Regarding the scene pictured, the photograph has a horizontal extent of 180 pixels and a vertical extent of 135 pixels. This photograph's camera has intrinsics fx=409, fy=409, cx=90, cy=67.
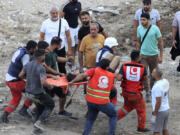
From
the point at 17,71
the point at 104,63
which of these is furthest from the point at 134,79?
the point at 17,71

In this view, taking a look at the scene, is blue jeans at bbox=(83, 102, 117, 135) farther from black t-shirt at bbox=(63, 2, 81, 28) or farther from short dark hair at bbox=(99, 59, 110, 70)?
black t-shirt at bbox=(63, 2, 81, 28)

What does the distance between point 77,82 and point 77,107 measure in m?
1.93

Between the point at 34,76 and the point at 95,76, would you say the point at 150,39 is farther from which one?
the point at 34,76

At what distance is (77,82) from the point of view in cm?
735

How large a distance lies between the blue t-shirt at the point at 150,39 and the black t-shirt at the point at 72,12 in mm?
1995

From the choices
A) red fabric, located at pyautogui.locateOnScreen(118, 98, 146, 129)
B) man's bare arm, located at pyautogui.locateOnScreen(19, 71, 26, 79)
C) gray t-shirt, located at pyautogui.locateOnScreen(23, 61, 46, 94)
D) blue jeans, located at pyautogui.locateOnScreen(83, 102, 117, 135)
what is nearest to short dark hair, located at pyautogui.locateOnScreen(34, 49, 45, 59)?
gray t-shirt, located at pyautogui.locateOnScreen(23, 61, 46, 94)

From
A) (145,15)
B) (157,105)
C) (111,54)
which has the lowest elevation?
(157,105)

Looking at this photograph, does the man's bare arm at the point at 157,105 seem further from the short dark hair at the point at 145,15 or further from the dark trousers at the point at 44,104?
the short dark hair at the point at 145,15

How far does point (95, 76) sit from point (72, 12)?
12.7 feet

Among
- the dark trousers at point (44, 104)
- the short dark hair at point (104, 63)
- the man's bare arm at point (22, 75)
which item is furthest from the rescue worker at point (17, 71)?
the short dark hair at point (104, 63)

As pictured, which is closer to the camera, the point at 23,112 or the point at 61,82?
the point at 61,82

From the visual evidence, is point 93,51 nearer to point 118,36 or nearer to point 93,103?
point 93,103

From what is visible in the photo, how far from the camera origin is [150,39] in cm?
903

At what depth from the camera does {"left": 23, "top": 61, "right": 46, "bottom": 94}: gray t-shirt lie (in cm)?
706
